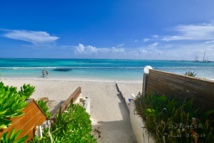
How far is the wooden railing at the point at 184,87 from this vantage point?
2.86 meters

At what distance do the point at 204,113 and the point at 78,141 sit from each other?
2811 mm

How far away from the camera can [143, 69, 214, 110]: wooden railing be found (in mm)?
2855

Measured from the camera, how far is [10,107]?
1.46 meters

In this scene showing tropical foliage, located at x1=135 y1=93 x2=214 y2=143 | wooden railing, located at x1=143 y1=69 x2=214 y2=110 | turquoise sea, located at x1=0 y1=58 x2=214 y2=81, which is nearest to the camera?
tropical foliage, located at x1=135 y1=93 x2=214 y2=143

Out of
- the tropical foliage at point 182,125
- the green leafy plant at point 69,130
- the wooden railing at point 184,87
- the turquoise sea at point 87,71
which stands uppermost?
the wooden railing at point 184,87

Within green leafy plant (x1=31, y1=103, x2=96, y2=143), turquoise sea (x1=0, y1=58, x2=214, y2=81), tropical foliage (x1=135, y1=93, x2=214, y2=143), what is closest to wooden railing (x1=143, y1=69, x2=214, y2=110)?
tropical foliage (x1=135, y1=93, x2=214, y2=143)

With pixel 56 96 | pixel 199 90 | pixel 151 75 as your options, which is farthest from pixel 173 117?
pixel 56 96

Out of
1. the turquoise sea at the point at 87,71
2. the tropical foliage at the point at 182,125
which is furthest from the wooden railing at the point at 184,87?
the turquoise sea at the point at 87,71

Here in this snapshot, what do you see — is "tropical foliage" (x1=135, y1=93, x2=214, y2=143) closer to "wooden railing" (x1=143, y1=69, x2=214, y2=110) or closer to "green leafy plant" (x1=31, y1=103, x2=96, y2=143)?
"wooden railing" (x1=143, y1=69, x2=214, y2=110)

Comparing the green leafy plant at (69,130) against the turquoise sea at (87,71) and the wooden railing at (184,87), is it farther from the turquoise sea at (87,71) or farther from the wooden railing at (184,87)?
the wooden railing at (184,87)

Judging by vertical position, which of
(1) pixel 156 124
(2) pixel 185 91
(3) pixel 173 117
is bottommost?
(1) pixel 156 124

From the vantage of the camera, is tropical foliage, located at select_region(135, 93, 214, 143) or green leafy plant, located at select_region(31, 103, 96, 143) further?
green leafy plant, located at select_region(31, 103, 96, 143)

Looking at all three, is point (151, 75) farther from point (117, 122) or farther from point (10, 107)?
point (10, 107)

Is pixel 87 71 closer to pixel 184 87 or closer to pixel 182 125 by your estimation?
pixel 184 87
